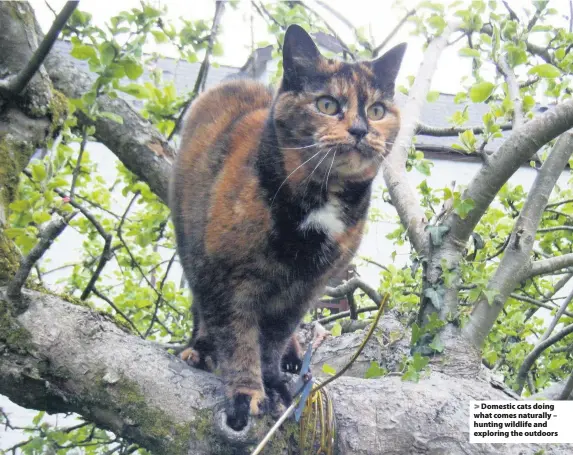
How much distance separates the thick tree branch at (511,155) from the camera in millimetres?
1734

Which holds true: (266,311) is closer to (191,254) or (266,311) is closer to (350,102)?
(191,254)

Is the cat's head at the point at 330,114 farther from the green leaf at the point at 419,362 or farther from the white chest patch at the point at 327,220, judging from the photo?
the green leaf at the point at 419,362

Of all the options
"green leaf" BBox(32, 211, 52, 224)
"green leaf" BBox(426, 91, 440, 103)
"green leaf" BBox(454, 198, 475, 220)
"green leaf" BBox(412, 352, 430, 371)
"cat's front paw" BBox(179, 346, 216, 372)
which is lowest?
"cat's front paw" BBox(179, 346, 216, 372)

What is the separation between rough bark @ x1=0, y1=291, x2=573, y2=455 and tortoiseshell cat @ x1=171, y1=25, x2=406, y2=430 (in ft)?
0.49

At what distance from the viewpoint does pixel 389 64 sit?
192cm

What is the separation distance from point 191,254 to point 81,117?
3.39 ft

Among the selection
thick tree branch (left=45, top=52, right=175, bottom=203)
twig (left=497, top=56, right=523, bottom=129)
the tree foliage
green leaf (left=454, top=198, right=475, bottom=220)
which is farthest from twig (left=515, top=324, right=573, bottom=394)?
thick tree branch (left=45, top=52, right=175, bottom=203)

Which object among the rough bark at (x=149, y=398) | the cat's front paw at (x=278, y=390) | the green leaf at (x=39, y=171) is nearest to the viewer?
the rough bark at (x=149, y=398)

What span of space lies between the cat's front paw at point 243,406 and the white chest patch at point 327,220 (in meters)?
0.51

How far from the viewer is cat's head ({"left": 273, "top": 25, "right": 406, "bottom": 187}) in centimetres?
167

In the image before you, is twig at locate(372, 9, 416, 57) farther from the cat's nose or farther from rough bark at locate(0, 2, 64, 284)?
rough bark at locate(0, 2, 64, 284)

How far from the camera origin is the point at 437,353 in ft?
5.49

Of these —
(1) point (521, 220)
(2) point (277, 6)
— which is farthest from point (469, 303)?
(2) point (277, 6)

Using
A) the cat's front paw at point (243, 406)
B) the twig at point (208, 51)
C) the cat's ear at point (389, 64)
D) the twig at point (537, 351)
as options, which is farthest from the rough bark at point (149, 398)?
the twig at point (208, 51)
